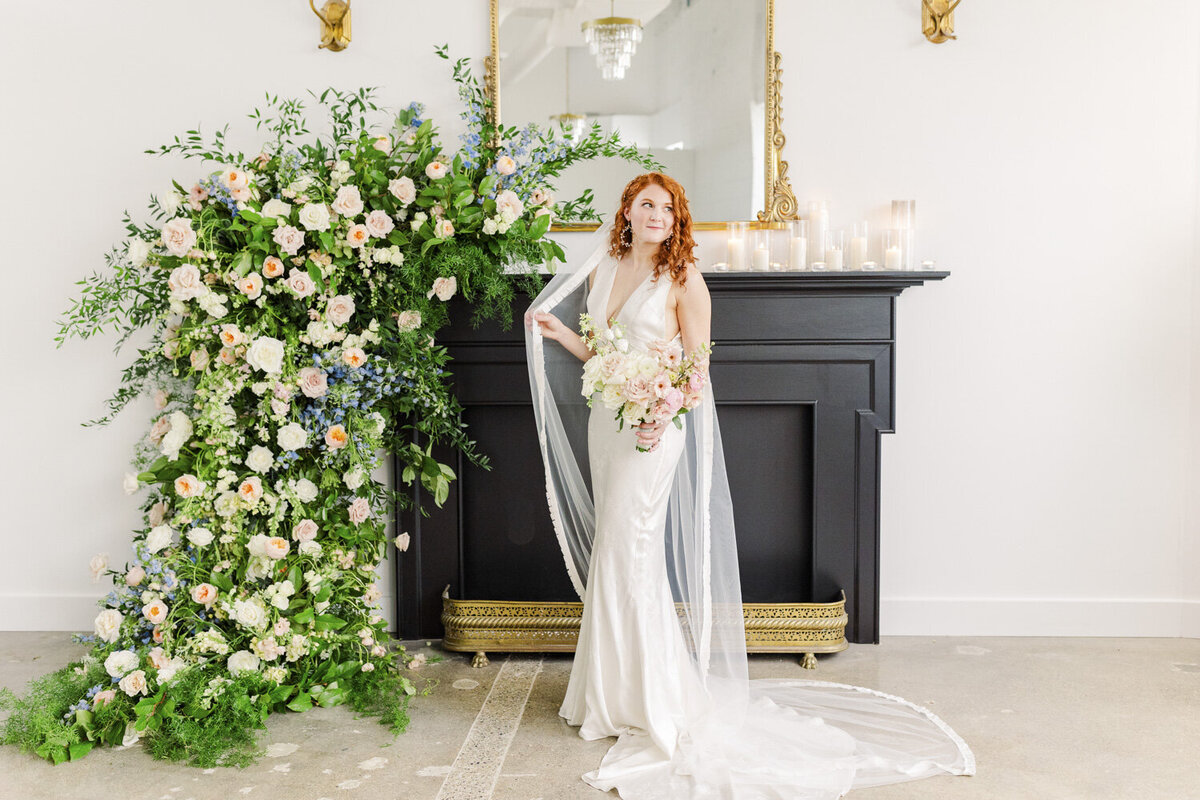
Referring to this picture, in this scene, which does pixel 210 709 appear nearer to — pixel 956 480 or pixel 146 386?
pixel 146 386

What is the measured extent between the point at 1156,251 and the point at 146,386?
13.5 ft

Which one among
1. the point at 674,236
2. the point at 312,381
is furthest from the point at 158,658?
the point at 674,236

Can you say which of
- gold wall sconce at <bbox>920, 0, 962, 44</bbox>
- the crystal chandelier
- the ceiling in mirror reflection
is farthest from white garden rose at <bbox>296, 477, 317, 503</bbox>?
gold wall sconce at <bbox>920, 0, 962, 44</bbox>

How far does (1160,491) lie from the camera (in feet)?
12.6

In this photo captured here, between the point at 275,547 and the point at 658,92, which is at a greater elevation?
the point at 658,92

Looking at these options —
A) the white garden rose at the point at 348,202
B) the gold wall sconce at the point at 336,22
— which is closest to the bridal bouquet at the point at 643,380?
the white garden rose at the point at 348,202

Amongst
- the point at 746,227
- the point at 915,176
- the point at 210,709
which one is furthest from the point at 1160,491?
the point at 210,709

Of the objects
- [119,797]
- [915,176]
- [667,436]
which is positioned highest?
[915,176]

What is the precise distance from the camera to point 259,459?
310 cm

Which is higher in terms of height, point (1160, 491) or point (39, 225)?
point (39, 225)

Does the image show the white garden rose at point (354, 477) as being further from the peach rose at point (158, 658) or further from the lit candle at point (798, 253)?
the lit candle at point (798, 253)

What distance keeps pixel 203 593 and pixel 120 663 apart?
0.31 m

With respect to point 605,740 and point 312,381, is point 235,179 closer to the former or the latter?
point 312,381

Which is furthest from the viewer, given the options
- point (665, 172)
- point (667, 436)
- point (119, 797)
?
point (665, 172)
